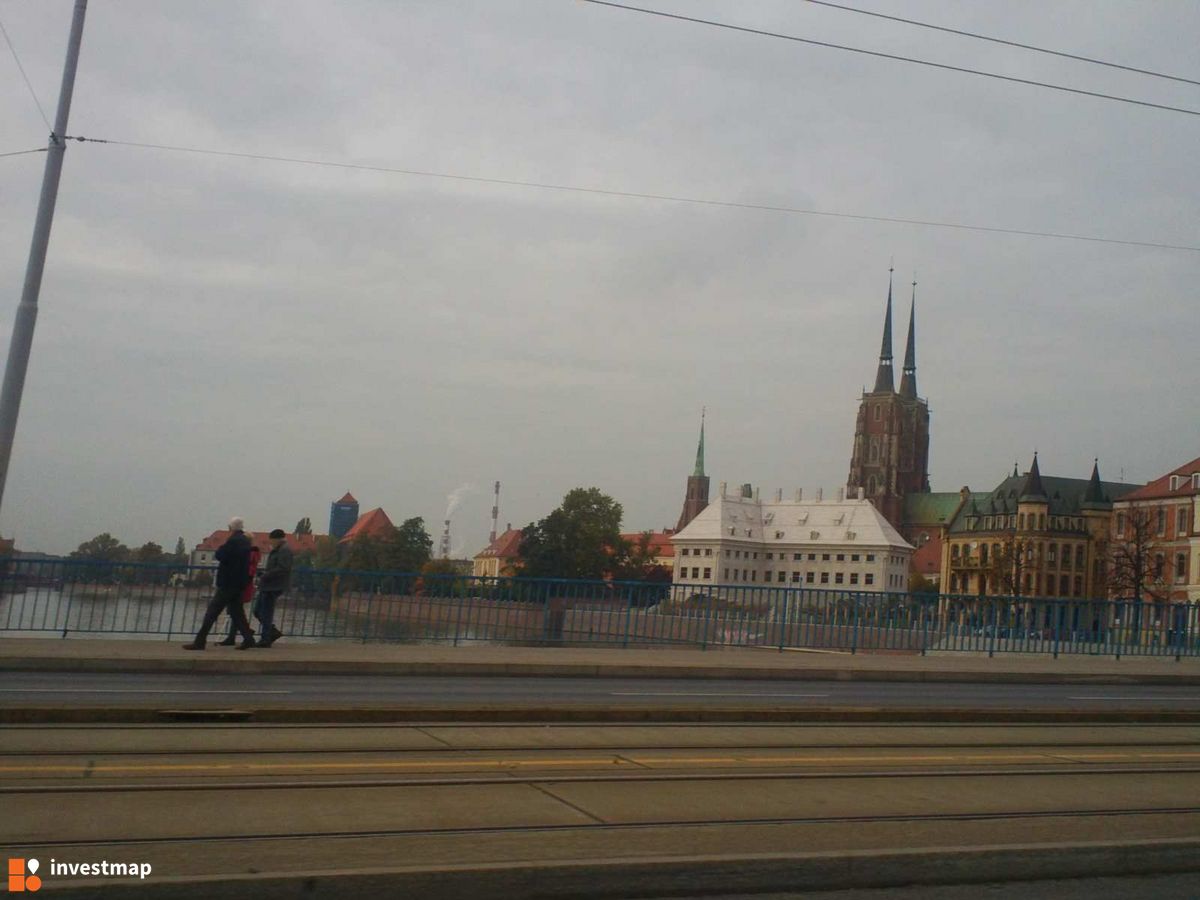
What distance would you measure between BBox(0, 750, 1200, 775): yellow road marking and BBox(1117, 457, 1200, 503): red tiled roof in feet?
271

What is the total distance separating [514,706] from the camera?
10.6 meters

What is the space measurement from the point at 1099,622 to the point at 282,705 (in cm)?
2046

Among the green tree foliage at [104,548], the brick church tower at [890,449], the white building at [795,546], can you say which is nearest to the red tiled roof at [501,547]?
the white building at [795,546]

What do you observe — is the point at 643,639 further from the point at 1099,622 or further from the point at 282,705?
the point at 282,705

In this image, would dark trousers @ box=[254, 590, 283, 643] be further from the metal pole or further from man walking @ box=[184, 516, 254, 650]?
the metal pole

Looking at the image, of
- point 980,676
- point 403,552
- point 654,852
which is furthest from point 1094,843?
point 403,552

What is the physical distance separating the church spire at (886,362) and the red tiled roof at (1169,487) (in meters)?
83.9

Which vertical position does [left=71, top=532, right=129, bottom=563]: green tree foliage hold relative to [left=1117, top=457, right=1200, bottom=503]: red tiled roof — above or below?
below

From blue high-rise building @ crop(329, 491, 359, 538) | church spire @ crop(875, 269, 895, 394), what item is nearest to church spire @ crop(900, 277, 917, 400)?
church spire @ crop(875, 269, 895, 394)

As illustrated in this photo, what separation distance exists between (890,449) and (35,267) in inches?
6584

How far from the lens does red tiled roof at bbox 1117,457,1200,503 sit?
3452 inches

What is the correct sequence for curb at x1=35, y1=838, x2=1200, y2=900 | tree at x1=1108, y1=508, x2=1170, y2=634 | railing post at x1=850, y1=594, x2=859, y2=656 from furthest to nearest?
tree at x1=1108, y1=508, x2=1170, y2=634
railing post at x1=850, y1=594, x2=859, y2=656
curb at x1=35, y1=838, x2=1200, y2=900

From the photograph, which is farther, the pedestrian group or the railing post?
the railing post

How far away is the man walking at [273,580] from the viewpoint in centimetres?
1661
